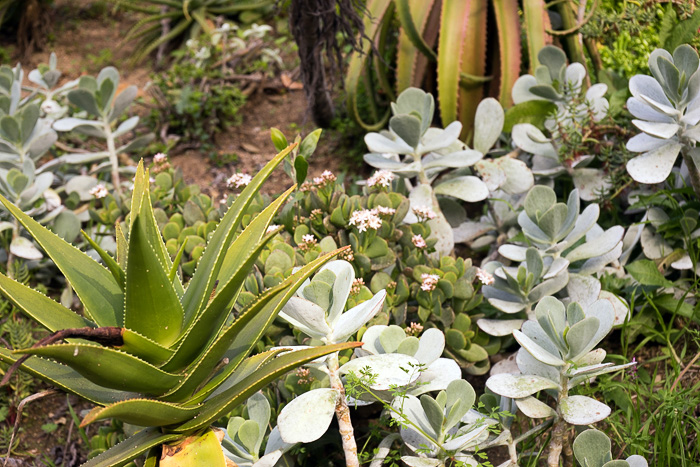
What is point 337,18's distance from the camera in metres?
2.80

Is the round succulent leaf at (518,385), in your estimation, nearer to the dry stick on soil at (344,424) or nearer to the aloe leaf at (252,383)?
the dry stick on soil at (344,424)

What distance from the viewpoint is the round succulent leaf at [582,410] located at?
1466mm

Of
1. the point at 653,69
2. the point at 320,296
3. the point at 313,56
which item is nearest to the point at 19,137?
the point at 313,56

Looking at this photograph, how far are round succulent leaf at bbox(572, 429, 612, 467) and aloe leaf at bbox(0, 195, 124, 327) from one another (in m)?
1.02

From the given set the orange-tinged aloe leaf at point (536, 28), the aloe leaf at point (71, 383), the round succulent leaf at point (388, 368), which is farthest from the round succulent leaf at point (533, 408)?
the orange-tinged aloe leaf at point (536, 28)

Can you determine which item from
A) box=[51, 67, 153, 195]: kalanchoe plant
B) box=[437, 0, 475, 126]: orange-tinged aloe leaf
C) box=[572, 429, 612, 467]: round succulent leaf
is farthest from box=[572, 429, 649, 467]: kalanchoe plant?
box=[51, 67, 153, 195]: kalanchoe plant

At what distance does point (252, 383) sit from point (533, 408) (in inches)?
27.4

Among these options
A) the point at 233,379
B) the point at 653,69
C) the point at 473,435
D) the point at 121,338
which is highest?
the point at 653,69

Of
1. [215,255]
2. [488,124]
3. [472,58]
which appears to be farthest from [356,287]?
[472,58]

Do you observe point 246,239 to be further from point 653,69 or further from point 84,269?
point 653,69

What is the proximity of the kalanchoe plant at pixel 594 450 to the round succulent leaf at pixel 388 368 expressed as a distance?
1.26 ft

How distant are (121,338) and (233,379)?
0.30 m

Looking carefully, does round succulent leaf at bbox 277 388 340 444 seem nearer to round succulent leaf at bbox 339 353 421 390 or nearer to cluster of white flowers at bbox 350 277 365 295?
round succulent leaf at bbox 339 353 421 390

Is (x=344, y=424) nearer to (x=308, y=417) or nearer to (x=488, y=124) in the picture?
(x=308, y=417)
